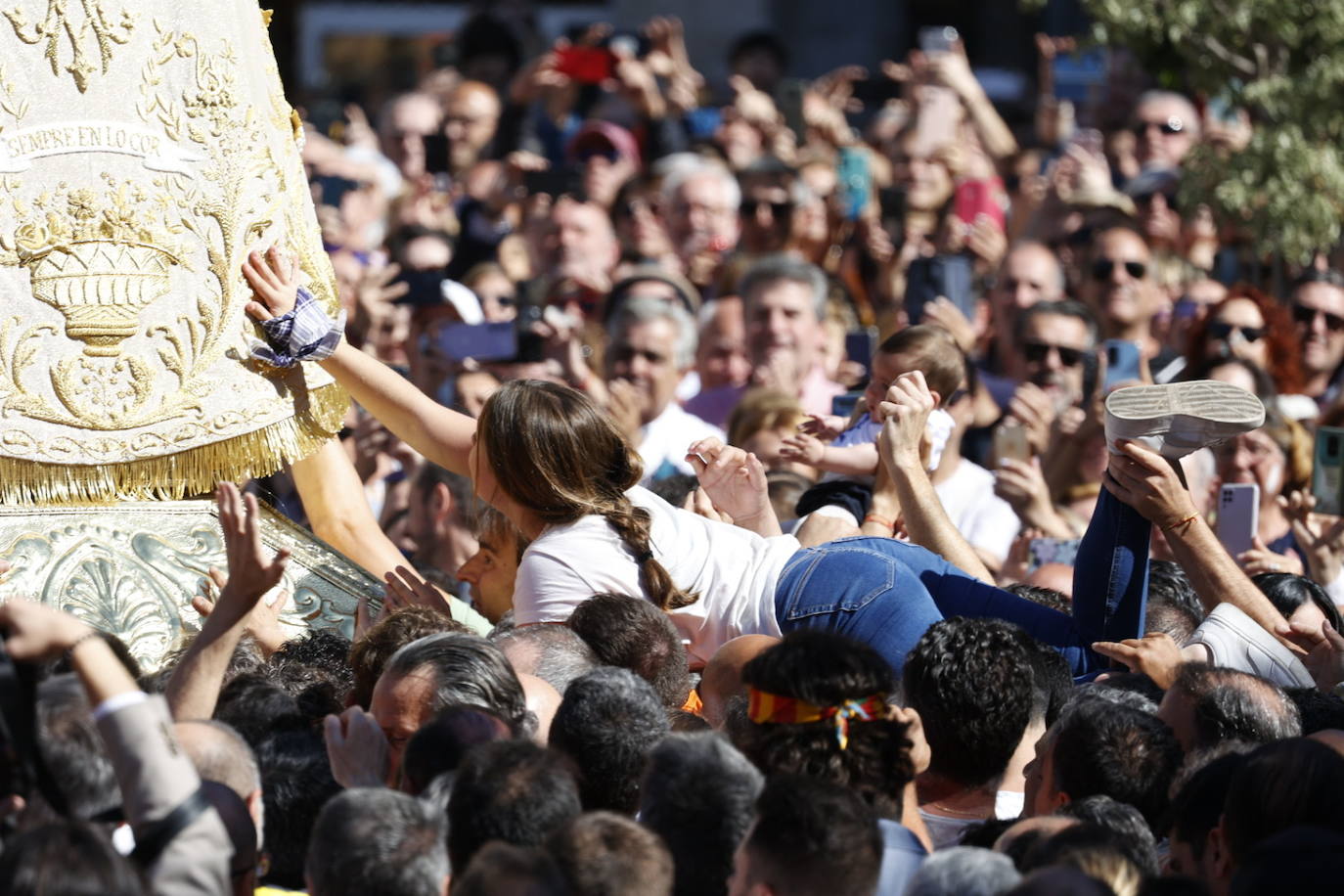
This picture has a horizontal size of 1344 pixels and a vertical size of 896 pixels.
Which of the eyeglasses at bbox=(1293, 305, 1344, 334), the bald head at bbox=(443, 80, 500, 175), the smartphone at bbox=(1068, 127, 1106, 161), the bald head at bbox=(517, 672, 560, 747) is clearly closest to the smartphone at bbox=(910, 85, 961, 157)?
the smartphone at bbox=(1068, 127, 1106, 161)

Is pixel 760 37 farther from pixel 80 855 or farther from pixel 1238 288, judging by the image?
pixel 80 855

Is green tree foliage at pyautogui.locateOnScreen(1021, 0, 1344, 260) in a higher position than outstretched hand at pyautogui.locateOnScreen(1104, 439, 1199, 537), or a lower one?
lower

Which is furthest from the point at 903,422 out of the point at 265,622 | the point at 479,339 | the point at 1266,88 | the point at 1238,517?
the point at 1266,88

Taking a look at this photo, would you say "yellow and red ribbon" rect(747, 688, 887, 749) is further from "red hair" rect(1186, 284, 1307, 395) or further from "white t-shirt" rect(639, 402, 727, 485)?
"red hair" rect(1186, 284, 1307, 395)

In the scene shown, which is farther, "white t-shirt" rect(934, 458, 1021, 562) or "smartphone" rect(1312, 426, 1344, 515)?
"white t-shirt" rect(934, 458, 1021, 562)

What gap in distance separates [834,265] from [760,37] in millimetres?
3933

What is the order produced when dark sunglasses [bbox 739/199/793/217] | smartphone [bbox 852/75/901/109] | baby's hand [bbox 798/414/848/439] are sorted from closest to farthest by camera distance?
baby's hand [bbox 798/414/848/439], dark sunglasses [bbox 739/199/793/217], smartphone [bbox 852/75/901/109]

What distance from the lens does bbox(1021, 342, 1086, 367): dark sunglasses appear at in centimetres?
755

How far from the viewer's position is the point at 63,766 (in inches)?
126

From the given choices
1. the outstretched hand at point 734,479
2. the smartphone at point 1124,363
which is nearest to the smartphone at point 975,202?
the smartphone at point 1124,363

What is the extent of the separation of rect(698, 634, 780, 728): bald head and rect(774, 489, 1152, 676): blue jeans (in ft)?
1.16

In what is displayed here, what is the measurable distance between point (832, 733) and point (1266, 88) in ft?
18.8

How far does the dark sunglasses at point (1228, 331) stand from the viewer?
7703 millimetres

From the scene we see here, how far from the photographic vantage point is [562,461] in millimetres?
4625
